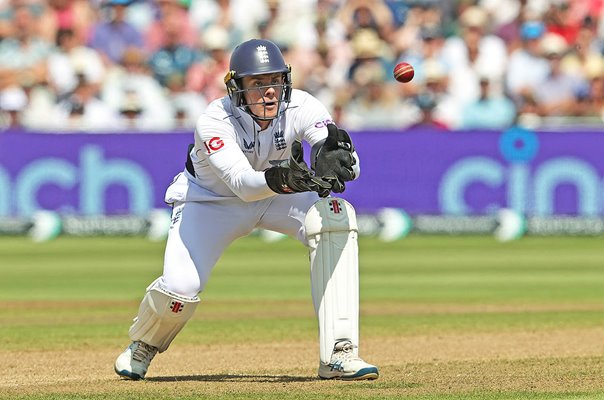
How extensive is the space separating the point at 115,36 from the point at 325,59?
10.0ft

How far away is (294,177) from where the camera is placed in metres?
6.38

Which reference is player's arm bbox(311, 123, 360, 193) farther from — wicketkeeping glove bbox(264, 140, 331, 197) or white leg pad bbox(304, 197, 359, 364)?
white leg pad bbox(304, 197, 359, 364)

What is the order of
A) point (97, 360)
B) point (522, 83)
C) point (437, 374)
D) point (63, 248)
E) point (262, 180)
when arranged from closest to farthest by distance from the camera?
point (262, 180), point (437, 374), point (97, 360), point (63, 248), point (522, 83)

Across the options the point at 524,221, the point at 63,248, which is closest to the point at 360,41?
the point at 524,221

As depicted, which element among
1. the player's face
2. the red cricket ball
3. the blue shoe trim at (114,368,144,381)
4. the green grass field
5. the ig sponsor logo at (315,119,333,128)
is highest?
the red cricket ball

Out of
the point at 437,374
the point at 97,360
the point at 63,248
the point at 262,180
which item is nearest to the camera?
the point at 262,180

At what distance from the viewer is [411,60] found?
18.2 metres

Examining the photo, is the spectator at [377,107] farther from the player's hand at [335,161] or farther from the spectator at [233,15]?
the player's hand at [335,161]

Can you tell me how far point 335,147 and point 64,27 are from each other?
42.9 ft

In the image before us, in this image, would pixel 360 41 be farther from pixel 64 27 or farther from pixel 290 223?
pixel 290 223

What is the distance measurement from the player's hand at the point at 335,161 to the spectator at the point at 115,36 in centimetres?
1269

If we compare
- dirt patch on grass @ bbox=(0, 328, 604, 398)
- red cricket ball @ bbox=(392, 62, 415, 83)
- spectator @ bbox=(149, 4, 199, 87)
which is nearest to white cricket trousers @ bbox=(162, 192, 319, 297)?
dirt patch on grass @ bbox=(0, 328, 604, 398)

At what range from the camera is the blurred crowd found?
57.7ft

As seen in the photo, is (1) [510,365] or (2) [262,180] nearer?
(2) [262,180]
